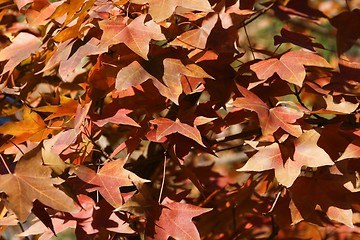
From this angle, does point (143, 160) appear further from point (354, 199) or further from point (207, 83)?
point (354, 199)

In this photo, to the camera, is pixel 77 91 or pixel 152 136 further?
pixel 77 91

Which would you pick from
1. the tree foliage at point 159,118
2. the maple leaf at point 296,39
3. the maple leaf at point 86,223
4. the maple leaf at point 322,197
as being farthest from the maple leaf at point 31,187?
the maple leaf at point 296,39

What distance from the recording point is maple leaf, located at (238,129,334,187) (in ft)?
3.44

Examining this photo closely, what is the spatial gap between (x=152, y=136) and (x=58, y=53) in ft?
0.70

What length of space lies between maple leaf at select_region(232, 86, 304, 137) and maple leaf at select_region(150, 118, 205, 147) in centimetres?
8

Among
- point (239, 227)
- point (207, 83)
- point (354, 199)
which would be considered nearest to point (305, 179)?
point (354, 199)

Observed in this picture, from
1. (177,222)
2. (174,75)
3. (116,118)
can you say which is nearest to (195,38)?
(174,75)

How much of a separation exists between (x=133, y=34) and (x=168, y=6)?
7 centimetres

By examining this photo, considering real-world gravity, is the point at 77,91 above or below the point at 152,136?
below

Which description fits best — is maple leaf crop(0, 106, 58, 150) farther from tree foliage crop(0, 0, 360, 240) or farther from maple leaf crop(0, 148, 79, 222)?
maple leaf crop(0, 148, 79, 222)

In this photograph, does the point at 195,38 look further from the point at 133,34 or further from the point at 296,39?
the point at 296,39

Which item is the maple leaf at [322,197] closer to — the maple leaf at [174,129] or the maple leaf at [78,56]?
the maple leaf at [174,129]

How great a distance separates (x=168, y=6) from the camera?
1.01 metres

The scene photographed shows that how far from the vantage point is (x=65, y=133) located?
107 centimetres
